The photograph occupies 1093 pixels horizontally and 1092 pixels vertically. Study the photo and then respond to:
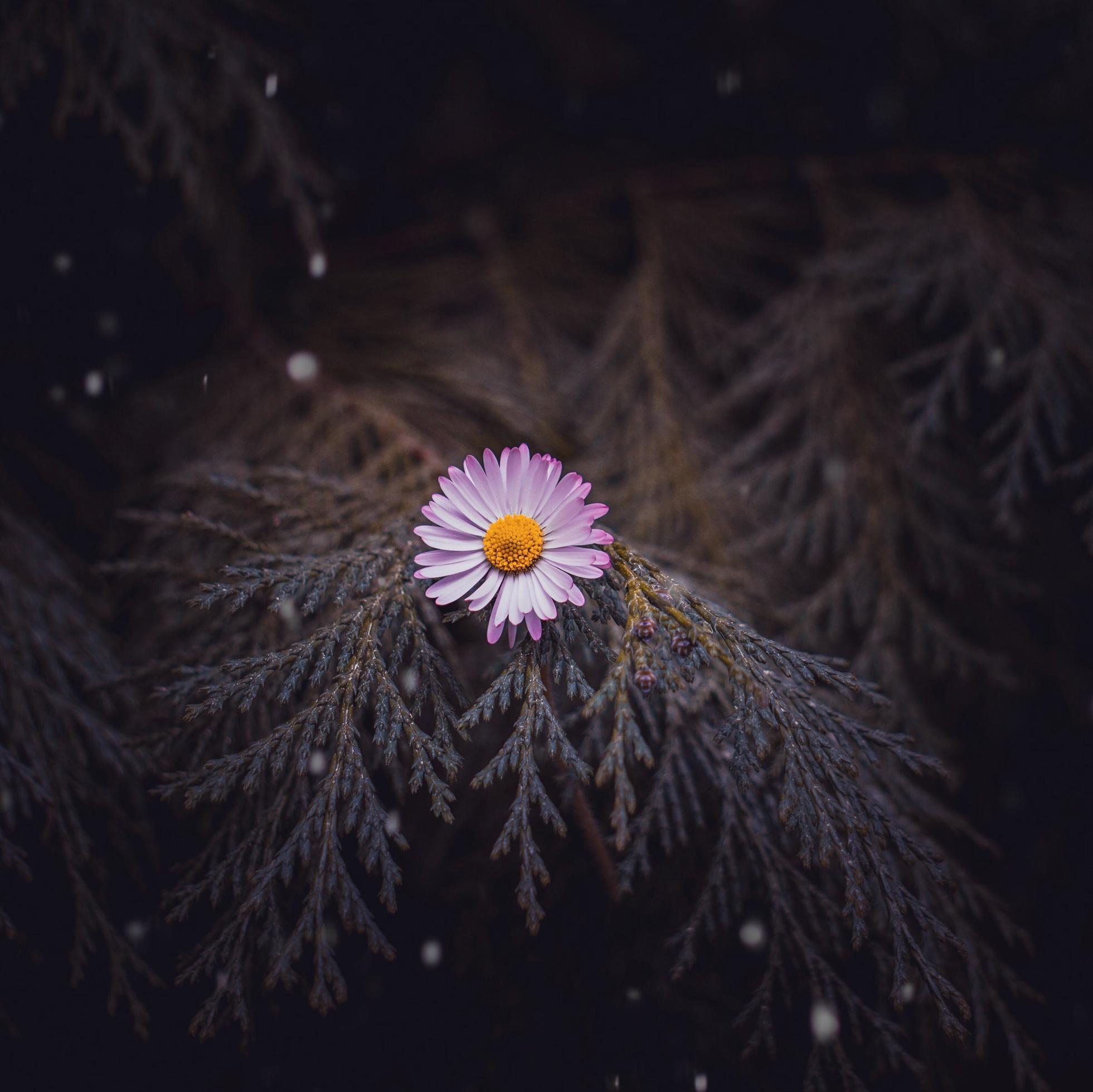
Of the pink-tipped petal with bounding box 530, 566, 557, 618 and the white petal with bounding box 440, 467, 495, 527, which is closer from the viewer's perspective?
the pink-tipped petal with bounding box 530, 566, 557, 618

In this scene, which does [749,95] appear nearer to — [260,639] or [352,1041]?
[260,639]

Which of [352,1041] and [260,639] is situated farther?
[352,1041]

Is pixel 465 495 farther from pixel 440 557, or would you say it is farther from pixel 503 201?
pixel 503 201

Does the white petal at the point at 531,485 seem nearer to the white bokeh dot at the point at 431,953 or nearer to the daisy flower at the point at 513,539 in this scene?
the daisy flower at the point at 513,539

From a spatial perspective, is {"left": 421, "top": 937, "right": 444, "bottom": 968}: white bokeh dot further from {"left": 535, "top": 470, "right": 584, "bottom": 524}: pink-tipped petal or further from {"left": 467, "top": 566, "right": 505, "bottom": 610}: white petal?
{"left": 535, "top": 470, "right": 584, "bottom": 524}: pink-tipped petal

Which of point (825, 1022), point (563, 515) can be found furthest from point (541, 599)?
point (825, 1022)

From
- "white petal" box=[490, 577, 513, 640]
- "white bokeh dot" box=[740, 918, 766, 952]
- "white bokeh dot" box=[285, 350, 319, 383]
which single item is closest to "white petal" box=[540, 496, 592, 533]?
"white petal" box=[490, 577, 513, 640]

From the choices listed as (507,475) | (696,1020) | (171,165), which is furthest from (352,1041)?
(171,165)
